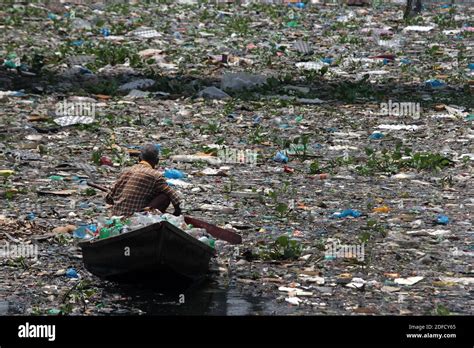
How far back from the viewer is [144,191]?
8195 mm

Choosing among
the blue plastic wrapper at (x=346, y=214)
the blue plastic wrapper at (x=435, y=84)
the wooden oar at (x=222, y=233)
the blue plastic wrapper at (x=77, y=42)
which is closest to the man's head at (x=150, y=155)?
the wooden oar at (x=222, y=233)

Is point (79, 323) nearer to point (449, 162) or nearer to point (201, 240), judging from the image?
point (201, 240)

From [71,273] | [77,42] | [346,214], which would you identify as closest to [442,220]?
[346,214]

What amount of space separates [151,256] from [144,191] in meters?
0.80

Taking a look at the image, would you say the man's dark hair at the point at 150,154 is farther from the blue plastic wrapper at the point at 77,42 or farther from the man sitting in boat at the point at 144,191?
the blue plastic wrapper at the point at 77,42

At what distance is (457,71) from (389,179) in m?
6.52

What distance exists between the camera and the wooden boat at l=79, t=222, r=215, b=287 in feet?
24.6

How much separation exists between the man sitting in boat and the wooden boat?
1.66 feet

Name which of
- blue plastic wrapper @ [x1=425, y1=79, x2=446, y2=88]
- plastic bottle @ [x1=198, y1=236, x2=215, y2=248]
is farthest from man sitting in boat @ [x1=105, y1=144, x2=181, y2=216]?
blue plastic wrapper @ [x1=425, y1=79, x2=446, y2=88]

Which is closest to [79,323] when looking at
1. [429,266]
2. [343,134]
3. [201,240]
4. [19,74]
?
[201,240]

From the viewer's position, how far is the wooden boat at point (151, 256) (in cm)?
750

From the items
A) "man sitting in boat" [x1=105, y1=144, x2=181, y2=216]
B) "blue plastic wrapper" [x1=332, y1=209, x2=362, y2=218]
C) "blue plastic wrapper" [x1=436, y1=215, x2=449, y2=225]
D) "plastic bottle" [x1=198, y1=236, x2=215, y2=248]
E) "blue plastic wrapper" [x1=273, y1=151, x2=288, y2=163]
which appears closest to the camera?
"plastic bottle" [x1=198, y1=236, x2=215, y2=248]

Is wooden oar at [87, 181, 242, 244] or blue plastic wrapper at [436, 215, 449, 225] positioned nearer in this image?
wooden oar at [87, 181, 242, 244]

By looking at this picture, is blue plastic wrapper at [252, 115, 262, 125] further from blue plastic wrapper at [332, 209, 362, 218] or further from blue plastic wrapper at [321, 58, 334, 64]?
blue plastic wrapper at [321, 58, 334, 64]
